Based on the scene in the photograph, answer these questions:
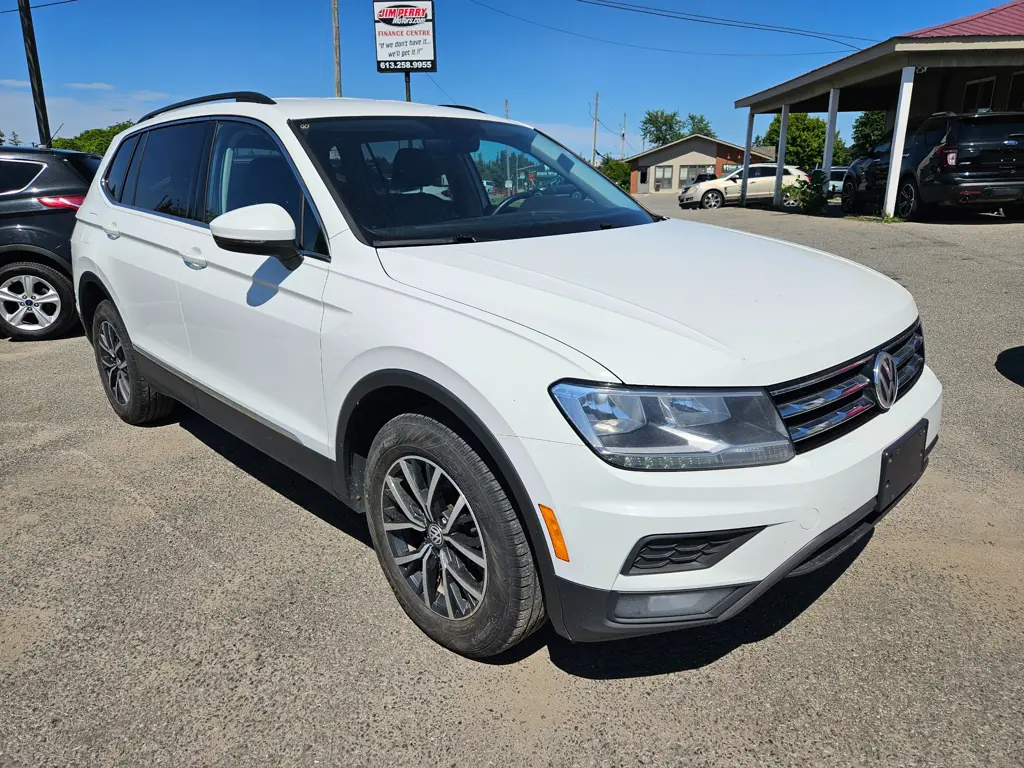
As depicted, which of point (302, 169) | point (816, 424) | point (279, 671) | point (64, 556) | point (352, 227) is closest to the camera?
point (816, 424)

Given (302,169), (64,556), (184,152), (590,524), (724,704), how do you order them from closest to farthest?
(590,524), (724,704), (302,169), (64,556), (184,152)

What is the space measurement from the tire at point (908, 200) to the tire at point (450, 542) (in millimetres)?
13338

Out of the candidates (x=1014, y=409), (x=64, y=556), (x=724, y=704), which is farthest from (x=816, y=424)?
(x=1014, y=409)

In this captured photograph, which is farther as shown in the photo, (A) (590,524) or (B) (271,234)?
(B) (271,234)

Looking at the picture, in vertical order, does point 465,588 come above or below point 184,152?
below

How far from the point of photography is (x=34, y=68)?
52.7 feet

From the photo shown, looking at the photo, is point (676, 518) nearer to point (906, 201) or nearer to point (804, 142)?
point (906, 201)

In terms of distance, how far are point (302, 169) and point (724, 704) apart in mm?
2355

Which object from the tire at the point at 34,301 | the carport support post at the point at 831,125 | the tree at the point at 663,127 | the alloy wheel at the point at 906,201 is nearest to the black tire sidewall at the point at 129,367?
the tire at the point at 34,301

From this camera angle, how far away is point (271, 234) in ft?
8.41

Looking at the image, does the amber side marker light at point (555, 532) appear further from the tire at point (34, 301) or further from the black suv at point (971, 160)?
the black suv at point (971, 160)

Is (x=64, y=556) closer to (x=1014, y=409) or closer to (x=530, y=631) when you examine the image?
(x=530, y=631)

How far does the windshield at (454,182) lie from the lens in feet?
9.11

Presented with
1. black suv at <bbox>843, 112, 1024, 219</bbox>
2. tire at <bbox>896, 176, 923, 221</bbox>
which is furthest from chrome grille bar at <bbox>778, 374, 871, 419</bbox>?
tire at <bbox>896, 176, 923, 221</bbox>
